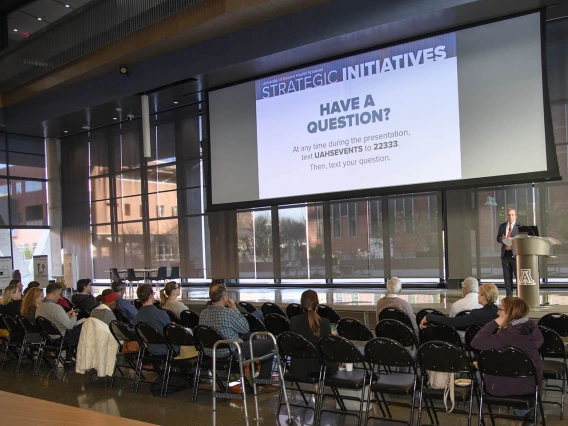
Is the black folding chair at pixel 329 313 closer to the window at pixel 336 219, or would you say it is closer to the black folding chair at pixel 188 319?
the black folding chair at pixel 188 319

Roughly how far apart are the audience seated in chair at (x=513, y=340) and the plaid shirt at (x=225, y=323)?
2322 millimetres

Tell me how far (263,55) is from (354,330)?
6.50 m

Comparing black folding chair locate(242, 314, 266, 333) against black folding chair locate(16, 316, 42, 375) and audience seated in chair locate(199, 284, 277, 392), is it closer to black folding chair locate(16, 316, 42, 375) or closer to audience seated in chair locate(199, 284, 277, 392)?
audience seated in chair locate(199, 284, 277, 392)

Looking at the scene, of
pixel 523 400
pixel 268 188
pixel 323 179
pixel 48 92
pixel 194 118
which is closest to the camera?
pixel 523 400

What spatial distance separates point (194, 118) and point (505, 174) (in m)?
9.83

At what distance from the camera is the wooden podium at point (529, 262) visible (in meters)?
6.46

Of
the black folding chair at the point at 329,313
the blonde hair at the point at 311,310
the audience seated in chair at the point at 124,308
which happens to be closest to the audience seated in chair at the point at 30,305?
the audience seated in chair at the point at 124,308

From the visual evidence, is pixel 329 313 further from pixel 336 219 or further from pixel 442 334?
pixel 336 219

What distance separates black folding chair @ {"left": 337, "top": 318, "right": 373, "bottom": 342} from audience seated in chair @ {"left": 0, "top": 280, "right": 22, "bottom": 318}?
532 cm

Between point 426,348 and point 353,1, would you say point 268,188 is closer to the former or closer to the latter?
point 353,1

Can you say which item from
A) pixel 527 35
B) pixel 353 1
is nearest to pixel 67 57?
pixel 353 1

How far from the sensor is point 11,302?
328 inches

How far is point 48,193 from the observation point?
1912 centimetres

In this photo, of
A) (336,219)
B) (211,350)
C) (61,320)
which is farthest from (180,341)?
(336,219)
